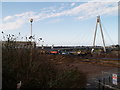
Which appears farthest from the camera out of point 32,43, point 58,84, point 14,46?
point 32,43

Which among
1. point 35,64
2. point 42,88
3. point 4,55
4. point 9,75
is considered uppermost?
point 4,55

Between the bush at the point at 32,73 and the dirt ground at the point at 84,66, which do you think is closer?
the bush at the point at 32,73

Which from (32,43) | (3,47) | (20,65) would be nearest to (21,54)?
(20,65)

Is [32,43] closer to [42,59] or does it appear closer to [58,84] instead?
[42,59]

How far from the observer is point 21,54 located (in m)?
9.69

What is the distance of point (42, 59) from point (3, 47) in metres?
2.90

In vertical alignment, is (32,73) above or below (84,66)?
above

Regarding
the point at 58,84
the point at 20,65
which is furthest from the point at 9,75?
the point at 58,84

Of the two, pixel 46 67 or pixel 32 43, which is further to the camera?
pixel 32 43

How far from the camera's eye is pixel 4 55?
30.2 feet

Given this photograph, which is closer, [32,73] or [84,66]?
[32,73]

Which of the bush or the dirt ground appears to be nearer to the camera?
the bush

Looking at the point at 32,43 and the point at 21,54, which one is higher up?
the point at 32,43

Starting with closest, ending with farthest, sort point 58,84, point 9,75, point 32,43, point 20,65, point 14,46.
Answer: point 58,84
point 9,75
point 20,65
point 14,46
point 32,43
